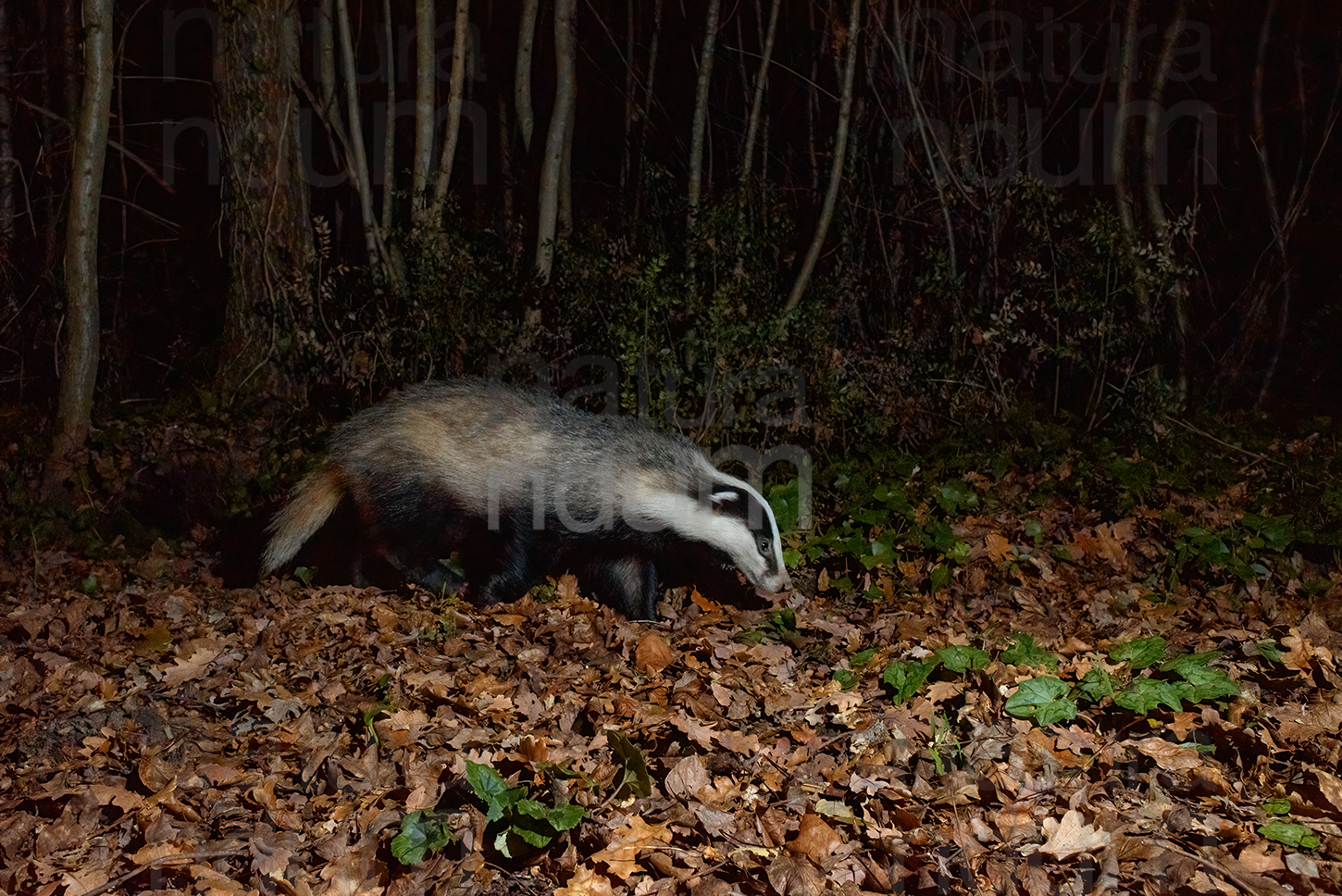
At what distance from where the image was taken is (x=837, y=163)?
774 centimetres

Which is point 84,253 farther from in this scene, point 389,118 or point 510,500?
point 389,118

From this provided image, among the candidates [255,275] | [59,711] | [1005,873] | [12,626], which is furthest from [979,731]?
[255,275]

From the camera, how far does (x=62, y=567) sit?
5.50 m

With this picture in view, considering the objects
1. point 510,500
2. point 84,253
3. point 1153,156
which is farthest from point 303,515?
point 1153,156

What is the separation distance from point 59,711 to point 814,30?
29.0 ft

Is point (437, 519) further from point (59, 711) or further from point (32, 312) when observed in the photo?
point (32, 312)

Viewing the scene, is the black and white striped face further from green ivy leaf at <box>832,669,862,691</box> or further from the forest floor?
green ivy leaf at <box>832,669,862,691</box>

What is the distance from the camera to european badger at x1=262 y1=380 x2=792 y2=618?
17.0ft

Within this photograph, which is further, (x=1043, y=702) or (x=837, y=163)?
(x=837, y=163)

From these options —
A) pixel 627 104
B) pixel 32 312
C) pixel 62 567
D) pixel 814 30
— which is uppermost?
pixel 814 30

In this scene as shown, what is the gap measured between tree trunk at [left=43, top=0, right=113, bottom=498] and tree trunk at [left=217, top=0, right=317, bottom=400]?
1.08 m

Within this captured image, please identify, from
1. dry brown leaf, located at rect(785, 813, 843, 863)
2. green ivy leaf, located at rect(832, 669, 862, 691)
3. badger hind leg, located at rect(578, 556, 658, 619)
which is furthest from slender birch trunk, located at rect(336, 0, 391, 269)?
dry brown leaf, located at rect(785, 813, 843, 863)

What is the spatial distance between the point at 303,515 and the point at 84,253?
2226 mm

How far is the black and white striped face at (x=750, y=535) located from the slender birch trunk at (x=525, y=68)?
15.9 feet
